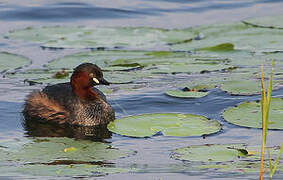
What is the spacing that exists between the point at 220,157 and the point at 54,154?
6.00 feet

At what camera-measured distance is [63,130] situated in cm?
1056

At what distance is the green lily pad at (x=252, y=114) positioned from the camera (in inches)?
380

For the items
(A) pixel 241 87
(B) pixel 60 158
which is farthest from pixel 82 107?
(B) pixel 60 158

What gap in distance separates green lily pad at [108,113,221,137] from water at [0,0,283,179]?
10 centimetres

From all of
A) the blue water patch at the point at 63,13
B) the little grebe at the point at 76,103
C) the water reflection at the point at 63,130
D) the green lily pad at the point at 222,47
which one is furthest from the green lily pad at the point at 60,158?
the blue water patch at the point at 63,13

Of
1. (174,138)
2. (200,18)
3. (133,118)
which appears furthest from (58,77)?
(200,18)

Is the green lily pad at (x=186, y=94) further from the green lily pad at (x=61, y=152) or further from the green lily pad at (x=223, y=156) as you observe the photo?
the green lily pad at (x=223, y=156)

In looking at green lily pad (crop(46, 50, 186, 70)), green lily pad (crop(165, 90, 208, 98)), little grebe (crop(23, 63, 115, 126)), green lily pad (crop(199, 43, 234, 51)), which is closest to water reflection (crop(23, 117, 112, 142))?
little grebe (crop(23, 63, 115, 126))

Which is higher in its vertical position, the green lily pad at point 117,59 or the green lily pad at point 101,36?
the green lily pad at point 101,36

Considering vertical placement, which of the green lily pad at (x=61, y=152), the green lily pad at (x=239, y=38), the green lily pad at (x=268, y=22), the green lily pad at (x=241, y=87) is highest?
the green lily pad at (x=268, y=22)

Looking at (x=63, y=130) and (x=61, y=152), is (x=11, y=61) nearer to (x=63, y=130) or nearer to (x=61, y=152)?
(x=63, y=130)

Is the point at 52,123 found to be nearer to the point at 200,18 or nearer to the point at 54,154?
the point at 54,154

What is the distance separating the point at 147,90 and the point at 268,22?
4.96 metres

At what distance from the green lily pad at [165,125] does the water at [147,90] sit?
96 mm
